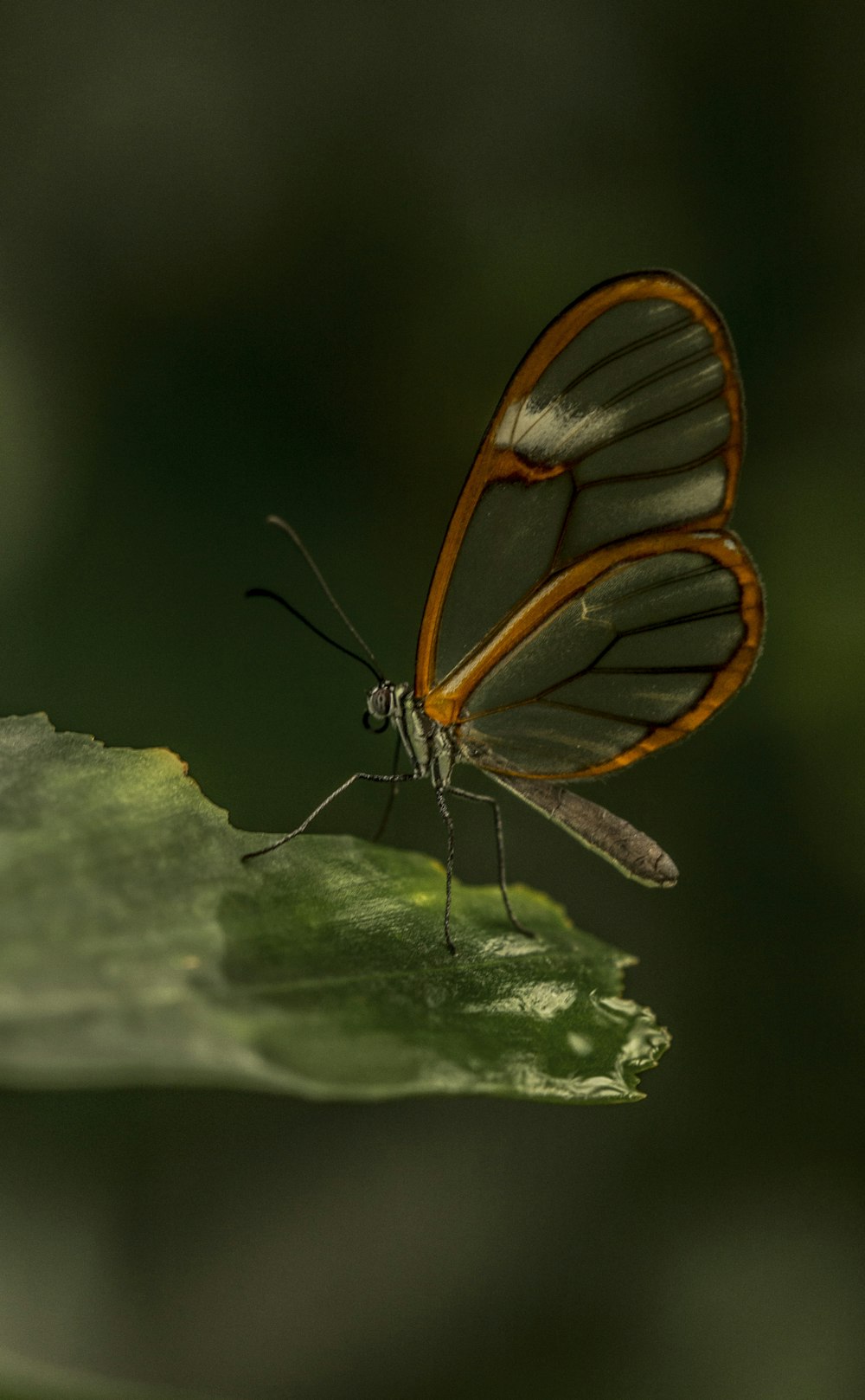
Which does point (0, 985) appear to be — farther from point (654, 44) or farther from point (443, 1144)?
point (654, 44)

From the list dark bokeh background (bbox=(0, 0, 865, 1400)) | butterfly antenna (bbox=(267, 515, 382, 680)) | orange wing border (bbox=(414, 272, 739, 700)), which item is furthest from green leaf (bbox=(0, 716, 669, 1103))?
dark bokeh background (bbox=(0, 0, 865, 1400))

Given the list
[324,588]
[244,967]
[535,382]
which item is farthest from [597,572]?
[244,967]

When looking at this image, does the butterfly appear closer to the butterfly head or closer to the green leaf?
the butterfly head

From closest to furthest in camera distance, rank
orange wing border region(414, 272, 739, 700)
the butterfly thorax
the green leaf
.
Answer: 1. the green leaf
2. orange wing border region(414, 272, 739, 700)
3. the butterfly thorax

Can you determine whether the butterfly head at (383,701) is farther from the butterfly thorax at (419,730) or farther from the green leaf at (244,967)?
the green leaf at (244,967)

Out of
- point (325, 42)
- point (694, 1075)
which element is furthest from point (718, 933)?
point (325, 42)

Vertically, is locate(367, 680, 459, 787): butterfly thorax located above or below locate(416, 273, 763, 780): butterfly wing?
below

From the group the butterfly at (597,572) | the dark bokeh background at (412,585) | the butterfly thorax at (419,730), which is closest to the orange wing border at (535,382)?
the butterfly at (597,572)

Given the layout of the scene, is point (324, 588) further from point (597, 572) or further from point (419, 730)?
point (597, 572)

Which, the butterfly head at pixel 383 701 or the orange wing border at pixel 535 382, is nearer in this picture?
the orange wing border at pixel 535 382
